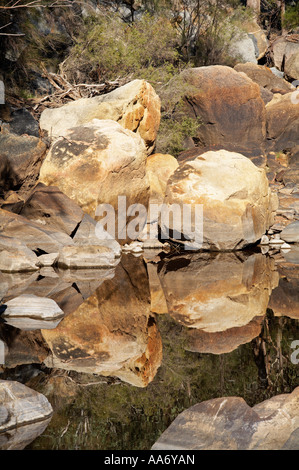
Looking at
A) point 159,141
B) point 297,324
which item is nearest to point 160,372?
point 297,324

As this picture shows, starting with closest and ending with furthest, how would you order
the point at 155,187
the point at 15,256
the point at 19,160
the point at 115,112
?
the point at 15,256 < the point at 19,160 < the point at 115,112 < the point at 155,187

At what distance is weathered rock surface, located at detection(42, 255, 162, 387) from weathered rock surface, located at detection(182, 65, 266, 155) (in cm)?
1179

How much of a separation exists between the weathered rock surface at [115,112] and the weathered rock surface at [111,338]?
6.40 metres

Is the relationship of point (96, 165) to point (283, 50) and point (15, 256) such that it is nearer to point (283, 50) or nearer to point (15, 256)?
point (15, 256)

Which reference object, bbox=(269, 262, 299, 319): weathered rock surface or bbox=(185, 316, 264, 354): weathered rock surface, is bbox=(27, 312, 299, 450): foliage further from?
bbox=(269, 262, 299, 319): weathered rock surface

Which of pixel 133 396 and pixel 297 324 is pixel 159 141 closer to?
pixel 297 324

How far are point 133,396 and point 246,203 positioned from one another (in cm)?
816

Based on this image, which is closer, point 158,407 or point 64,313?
point 158,407

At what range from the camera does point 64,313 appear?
6578 mm

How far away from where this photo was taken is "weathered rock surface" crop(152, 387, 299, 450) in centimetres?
337

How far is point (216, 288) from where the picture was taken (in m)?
8.19

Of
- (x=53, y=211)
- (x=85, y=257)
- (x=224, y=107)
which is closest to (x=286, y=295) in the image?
(x=85, y=257)

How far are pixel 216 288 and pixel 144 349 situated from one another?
3009mm
